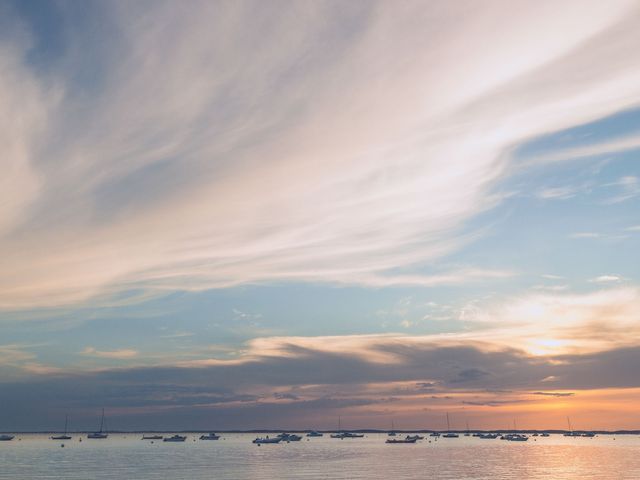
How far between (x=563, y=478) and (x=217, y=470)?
92875mm

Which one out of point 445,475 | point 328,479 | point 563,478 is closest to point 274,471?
point 328,479

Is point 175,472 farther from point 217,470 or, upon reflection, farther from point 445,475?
point 445,475

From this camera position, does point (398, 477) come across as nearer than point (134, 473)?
Yes

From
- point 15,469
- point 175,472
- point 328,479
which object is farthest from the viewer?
point 15,469

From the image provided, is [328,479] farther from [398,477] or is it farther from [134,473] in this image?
[134,473]

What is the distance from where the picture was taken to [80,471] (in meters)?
170

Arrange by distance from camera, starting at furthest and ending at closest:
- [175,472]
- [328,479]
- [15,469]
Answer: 1. [15,469]
2. [175,472]
3. [328,479]

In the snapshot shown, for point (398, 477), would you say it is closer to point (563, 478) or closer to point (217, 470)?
point (563, 478)

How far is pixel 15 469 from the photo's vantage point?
181375 mm

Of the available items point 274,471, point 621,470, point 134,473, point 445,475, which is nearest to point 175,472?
point 134,473

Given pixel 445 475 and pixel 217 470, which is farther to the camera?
pixel 217 470

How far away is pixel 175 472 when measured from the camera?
536 feet

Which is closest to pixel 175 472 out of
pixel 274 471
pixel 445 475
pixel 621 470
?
pixel 274 471

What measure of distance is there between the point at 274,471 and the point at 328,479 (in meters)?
29.6
